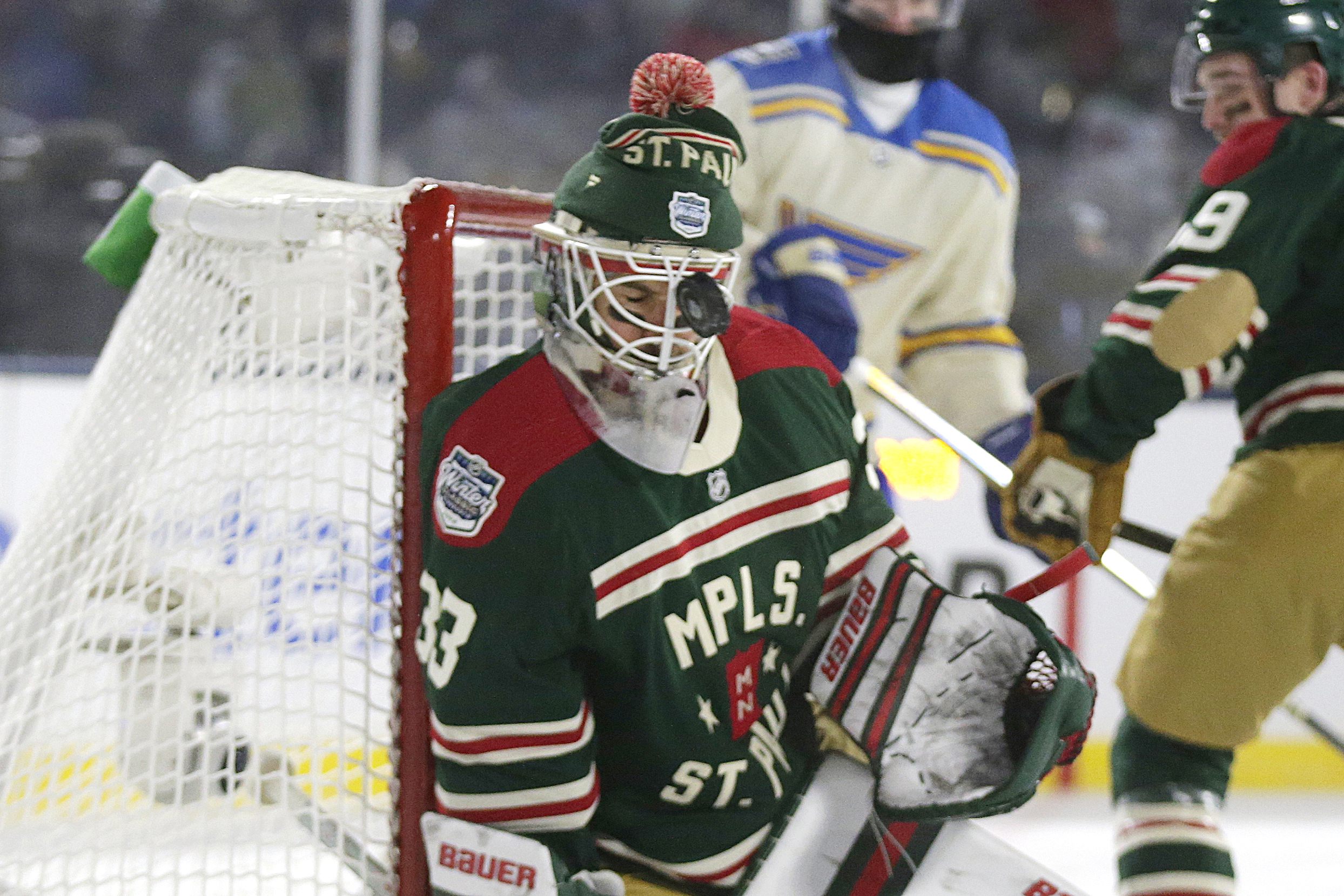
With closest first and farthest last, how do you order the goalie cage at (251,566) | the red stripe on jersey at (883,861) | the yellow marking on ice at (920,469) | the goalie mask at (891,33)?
1. the red stripe on jersey at (883,861)
2. the goalie cage at (251,566)
3. the goalie mask at (891,33)
4. the yellow marking on ice at (920,469)

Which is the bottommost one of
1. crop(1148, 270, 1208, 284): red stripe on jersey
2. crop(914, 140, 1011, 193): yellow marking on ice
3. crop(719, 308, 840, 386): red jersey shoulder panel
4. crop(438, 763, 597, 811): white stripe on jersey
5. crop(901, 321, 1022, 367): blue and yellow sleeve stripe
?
crop(438, 763, 597, 811): white stripe on jersey

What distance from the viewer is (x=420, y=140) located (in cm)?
359

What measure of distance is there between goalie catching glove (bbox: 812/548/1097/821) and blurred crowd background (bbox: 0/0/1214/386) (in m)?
2.29

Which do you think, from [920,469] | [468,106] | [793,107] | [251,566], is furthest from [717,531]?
[468,106]

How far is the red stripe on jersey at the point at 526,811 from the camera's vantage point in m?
1.27

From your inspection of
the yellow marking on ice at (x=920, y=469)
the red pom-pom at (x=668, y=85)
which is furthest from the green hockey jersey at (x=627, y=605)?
the yellow marking on ice at (x=920, y=469)

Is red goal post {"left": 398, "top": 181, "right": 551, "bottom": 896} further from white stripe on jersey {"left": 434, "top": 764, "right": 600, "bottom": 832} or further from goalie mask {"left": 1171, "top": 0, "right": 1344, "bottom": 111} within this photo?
goalie mask {"left": 1171, "top": 0, "right": 1344, "bottom": 111}

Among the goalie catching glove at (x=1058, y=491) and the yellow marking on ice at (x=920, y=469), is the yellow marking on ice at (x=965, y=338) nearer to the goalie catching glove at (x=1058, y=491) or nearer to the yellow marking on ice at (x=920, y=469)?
the goalie catching glove at (x=1058, y=491)

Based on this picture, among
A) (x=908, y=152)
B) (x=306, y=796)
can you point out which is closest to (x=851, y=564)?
(x=306, y=796)

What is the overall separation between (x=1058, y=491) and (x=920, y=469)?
4.90ft

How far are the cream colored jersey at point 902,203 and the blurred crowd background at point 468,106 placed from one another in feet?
4.17

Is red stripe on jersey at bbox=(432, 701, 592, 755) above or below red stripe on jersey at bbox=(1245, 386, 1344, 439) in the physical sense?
below

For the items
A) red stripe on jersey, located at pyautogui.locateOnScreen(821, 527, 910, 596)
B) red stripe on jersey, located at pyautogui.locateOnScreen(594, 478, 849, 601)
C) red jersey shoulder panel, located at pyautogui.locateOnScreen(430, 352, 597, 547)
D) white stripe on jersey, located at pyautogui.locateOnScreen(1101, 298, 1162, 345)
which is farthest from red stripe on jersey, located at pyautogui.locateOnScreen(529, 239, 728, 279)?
white stripe on jersey, located at pyautogui.locateOnScreen(1101, 298, 1162, 345)

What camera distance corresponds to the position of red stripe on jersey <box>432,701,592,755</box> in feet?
4.12
